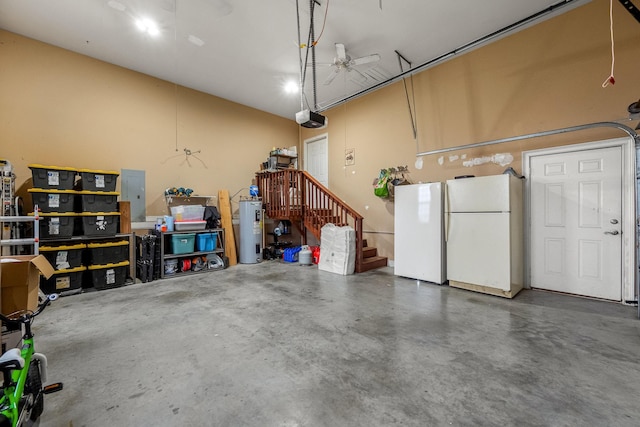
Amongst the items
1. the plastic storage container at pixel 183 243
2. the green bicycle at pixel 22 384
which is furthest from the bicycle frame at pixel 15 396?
the plastic storage container at pixel 183 243

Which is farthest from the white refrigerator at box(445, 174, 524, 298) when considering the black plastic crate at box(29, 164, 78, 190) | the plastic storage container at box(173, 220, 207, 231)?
the black plastic crate at box(29, 164, 78, 190)

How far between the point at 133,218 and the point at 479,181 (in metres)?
6.26

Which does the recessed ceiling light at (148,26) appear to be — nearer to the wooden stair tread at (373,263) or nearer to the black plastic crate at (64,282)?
the black plastic crate at (64,282)

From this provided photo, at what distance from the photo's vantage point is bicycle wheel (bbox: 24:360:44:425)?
1471 mm

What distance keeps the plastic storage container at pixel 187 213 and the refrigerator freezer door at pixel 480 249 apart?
4856 mm

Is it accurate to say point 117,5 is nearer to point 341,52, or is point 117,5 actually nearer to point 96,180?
point 96,180

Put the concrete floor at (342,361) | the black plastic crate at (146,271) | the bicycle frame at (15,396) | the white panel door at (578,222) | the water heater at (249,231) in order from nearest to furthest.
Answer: the bicycle frame at (15,396), the concrete floor at (342,361), the white panel door at (578,222), the black plastic crate at (146,271), the water heater at (249,231)

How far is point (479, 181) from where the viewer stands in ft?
13.0

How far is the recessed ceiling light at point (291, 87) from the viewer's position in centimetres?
578

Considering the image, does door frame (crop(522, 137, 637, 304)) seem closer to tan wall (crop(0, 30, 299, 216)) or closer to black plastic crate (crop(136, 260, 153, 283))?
tan wall (crop(0, 30, 299, 216))

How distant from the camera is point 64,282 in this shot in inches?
157

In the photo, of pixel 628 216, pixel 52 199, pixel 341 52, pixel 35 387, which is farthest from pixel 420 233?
pixel 52 199

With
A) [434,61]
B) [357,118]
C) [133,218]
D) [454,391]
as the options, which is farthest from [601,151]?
[133,218]

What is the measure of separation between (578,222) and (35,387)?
5.90 m
